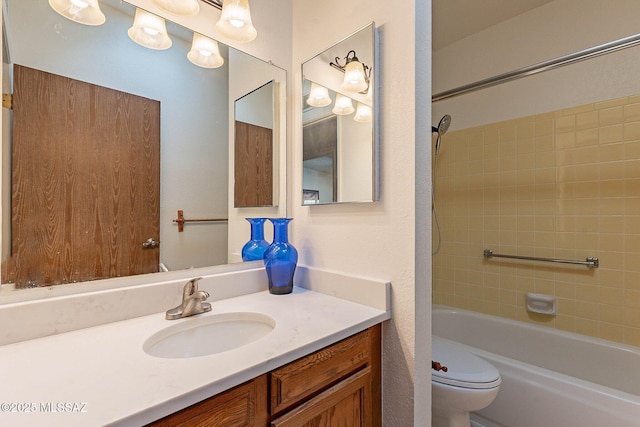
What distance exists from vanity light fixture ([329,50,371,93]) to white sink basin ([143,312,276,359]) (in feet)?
2.90

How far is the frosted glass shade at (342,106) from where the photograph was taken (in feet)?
3.63

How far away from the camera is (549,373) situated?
4.22 feet

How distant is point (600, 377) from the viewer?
155 cm

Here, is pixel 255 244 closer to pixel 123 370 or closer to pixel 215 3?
pixel 123 370

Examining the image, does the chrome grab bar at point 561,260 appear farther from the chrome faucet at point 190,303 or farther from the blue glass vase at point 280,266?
the chrome faucet at point 190,303

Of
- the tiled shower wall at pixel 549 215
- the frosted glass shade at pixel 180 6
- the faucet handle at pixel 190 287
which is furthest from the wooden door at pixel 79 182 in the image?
the tiled shower wall at pixel 549 215

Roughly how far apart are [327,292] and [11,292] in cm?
93

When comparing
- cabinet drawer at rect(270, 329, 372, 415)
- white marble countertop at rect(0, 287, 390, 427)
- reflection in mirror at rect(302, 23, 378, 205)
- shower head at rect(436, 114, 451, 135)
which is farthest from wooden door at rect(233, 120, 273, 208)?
shower head at rect(436, 114, 451, 135)

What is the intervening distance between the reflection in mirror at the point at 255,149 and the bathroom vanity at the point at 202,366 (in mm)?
399

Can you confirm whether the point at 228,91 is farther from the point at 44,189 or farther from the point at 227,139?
the point at 44,189

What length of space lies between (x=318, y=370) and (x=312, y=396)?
65 millimetres

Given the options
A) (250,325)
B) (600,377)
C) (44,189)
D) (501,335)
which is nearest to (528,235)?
(501,335)

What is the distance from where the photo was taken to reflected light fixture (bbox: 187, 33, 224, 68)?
3.51 ft

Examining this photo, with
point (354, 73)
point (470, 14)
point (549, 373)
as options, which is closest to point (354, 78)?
point (354, 73)
